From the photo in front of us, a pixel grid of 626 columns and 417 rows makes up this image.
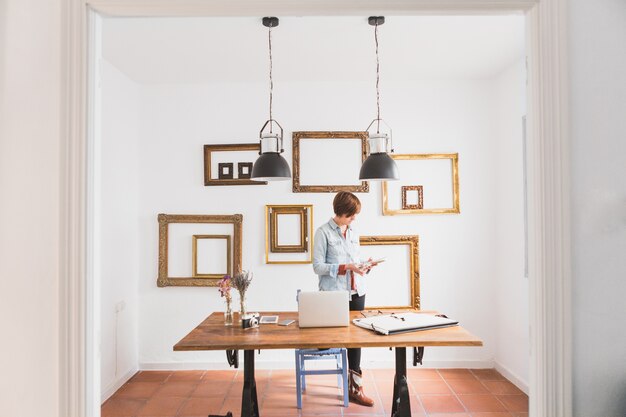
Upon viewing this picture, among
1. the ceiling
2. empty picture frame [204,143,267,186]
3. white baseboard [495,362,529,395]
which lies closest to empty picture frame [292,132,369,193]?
empty picture frame [204,143,267,186]

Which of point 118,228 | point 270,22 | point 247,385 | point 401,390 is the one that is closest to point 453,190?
point 401,390

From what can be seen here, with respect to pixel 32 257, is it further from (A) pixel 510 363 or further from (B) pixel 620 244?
(A) pixel 510 363

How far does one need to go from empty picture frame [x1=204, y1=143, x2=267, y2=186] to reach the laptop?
199 centimetres

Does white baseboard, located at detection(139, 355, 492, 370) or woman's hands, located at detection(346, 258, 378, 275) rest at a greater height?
woman's hands, located at detection(346, 258, 378, 275)

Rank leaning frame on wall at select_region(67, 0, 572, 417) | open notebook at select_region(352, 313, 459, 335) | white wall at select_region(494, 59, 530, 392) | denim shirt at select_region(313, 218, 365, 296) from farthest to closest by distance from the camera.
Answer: white wall at select_region(494, 59, 530, 392)
denim shirt at select_region(313, 218, 365, 296)
open notebook at select_region(352, 313, 459, 335)
leaning frame on wall at select_region(67, 0, 572, 417)

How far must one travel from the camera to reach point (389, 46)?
142 inches

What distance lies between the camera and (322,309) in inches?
107

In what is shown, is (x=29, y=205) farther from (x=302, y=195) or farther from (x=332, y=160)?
(x=332, y=160)

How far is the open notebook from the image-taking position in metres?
2.56

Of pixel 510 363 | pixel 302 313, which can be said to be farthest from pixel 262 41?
pixel 510 363

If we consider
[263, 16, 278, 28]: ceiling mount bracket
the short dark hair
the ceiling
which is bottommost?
the short dark hair

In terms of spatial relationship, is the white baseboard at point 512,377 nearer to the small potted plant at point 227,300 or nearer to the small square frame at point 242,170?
the small potted plant at point 227,300

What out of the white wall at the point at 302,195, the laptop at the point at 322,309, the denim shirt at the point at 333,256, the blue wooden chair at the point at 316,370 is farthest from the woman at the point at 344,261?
the white wall at the point at 302,195

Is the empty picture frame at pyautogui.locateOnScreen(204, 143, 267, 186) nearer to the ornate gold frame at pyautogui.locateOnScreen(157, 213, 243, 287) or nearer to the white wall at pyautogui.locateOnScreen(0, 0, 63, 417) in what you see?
the ornate gold frame at pyautogui.locateOnScreen(157, 213, 243, 287)
